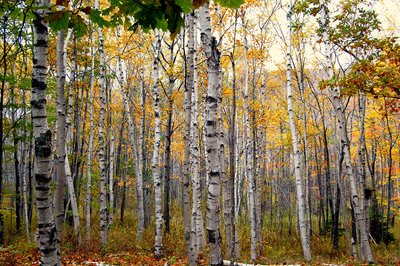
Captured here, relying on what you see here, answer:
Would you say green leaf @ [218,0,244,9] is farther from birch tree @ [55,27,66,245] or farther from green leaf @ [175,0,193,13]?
birch tree @ [55,27,66,245]

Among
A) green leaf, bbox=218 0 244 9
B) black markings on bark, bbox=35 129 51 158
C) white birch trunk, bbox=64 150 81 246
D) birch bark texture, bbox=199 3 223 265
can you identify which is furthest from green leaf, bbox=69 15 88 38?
white birch trunk, bbox=64 150 81 246

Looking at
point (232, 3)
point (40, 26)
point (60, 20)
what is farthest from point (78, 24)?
point (40, 26)

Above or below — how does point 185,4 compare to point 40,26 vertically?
below

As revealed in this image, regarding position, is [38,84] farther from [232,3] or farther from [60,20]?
[232,3]

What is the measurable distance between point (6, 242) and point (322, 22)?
13.3 meters

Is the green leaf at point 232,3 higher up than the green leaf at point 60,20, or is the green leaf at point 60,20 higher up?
the green leaf at point 60,20

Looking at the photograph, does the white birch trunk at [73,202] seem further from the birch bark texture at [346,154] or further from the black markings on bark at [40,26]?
the birch bark texture at [346,154]

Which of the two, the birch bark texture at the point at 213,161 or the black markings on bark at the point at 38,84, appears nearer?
the black markings on bark at the point at 38,84

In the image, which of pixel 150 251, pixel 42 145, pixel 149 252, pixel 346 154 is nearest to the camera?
pixel 42 145

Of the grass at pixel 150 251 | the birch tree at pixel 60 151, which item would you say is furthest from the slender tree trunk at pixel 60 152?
the grass at pixel 150 251

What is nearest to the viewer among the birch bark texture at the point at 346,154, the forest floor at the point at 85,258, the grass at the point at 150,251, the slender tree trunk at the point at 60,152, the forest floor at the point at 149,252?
the slender tree trunk at the point at 60,152

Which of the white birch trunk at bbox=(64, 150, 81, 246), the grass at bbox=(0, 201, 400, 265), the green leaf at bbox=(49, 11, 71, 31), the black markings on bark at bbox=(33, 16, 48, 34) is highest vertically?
the black markings on bark at bbox=(33, 16, 48, 34)

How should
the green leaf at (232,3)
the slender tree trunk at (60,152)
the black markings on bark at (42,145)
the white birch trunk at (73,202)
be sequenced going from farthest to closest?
the white birch trunk at (73,202) < the slender tree trunk at (60,152) < the black markings on bark at (42,145) < the green leaf at (232,3)

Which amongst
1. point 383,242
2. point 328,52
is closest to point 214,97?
point 328,52
